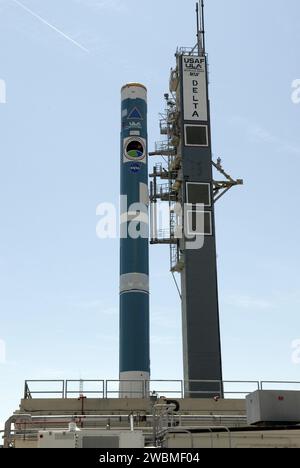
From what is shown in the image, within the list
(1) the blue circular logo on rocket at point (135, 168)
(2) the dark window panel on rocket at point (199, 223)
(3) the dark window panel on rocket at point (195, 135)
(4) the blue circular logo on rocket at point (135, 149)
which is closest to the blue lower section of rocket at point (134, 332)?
(2) the dark window panel on rocket at point (199, 223)

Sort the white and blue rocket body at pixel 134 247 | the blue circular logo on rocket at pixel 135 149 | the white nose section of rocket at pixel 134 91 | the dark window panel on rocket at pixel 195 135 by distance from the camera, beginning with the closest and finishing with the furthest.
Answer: the white and blue rocket body at pixel 134 247
the blue circular logo on rocket at pixel 135 149
the dark window panel on rocket at pixel 195 135
the white nose section of rocket at pixel 134 91

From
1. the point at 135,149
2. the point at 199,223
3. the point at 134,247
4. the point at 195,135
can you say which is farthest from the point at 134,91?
the point at 134,247

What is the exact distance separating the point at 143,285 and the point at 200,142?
917cm

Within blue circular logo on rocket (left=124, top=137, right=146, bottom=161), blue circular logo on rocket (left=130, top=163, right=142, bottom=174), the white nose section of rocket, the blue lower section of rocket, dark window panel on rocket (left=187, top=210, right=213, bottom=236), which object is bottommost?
the blue lower section of rocket

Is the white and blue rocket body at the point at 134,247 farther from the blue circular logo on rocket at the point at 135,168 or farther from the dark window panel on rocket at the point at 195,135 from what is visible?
the dark window panel on rocket at the point at 195,135

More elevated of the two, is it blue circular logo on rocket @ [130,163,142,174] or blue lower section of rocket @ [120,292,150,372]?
blue circular logo on rocket @ [130,163,142,174]

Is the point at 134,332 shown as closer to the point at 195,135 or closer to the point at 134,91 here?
the point at 195,135

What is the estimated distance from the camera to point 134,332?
129 ft

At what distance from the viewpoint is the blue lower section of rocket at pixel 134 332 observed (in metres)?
38.9

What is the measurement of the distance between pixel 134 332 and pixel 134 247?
4730 millimetres

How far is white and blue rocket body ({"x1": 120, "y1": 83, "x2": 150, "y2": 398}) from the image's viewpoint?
38.9m

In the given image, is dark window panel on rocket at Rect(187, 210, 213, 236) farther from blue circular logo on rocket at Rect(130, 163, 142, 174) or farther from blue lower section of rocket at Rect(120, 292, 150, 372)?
blue lower section of rocket at Rect(120, 292, 150, 372)

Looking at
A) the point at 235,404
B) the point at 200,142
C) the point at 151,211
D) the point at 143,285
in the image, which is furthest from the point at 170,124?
the point at 235,404

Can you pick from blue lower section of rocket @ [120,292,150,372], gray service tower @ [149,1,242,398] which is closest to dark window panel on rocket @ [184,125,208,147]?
gray service tower @ [149,1,242,398]
